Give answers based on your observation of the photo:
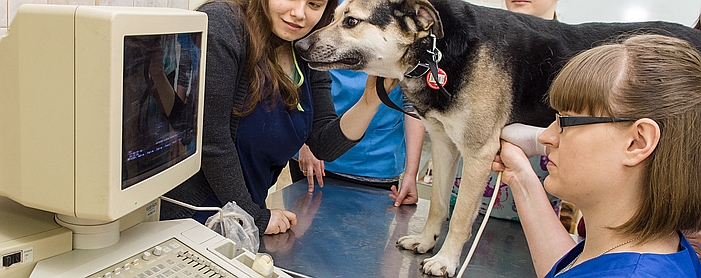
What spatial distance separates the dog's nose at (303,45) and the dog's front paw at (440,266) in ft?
1.75

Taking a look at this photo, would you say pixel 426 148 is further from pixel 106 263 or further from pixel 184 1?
pixel 106 263

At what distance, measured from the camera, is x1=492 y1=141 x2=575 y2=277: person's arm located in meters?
1.07

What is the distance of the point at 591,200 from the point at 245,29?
0.75m

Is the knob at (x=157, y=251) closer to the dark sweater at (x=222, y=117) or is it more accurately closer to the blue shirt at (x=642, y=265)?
the dark sweater at (x=222, y=117)

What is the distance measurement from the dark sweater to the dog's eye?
239mm

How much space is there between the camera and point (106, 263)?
0.71 metres

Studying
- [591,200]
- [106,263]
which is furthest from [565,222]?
[106,263]

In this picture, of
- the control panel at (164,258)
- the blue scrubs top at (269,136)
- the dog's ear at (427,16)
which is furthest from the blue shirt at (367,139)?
the control panel at (164,258)

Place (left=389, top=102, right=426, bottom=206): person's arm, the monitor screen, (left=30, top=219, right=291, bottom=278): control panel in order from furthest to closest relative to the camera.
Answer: (left=389, top=102, right=426, bottom=206): person's arm
(left=30, top=219, right=291, bottom=278): control panel
the monitor screen

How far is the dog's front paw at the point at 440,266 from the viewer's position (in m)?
1.21

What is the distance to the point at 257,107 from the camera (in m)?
1.28

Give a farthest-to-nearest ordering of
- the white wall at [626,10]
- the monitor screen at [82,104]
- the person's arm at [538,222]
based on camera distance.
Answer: the white wall at [626,10]
the person's arm at [538,222]
the monitor screen at [82,104]

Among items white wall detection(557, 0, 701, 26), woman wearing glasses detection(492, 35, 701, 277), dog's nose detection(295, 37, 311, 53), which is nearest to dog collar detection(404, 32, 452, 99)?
dog's nose detection(295, 37, 311, 53)

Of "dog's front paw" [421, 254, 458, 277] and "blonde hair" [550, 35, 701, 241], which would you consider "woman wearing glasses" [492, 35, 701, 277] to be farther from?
"dog's front paw" [421, 254, 458, 277]
